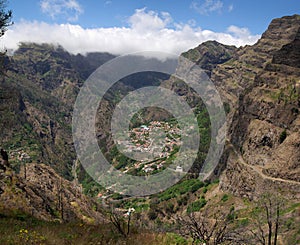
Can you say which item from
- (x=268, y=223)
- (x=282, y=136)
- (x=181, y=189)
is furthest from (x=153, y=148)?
(x=268, y=223)

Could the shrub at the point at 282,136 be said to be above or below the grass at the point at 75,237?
below

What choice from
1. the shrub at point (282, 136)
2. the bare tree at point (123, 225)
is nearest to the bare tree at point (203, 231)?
the bare tree at point (123, 225)

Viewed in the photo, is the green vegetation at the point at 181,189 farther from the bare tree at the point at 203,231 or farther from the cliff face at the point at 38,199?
the bare tree at the point at 203,231

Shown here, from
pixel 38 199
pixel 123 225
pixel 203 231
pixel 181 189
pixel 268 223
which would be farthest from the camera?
pixel 181 189

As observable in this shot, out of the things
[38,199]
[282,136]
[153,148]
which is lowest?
[153,148]

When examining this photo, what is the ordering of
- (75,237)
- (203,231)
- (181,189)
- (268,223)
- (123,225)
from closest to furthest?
(203,231)
(75,237)
(268,223)
(123,225)
(181,189)

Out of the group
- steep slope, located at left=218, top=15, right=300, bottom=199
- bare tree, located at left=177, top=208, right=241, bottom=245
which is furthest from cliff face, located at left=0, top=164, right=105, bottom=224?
steep slope, located at left=218, top=15, right=300, bottom=199

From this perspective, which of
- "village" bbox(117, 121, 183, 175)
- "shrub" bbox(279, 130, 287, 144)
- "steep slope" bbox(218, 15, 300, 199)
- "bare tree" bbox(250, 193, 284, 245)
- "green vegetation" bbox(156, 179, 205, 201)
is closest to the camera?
"bare tree" bbox(250, 193, 284, 245)

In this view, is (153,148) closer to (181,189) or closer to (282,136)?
(181,189)

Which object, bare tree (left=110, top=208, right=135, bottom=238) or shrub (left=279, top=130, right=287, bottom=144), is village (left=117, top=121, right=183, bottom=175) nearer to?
shrub (left=279, top=130, right=287, bottom=144)

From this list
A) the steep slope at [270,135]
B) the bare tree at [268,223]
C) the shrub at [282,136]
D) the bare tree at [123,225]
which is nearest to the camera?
the bare tree at [268,223]

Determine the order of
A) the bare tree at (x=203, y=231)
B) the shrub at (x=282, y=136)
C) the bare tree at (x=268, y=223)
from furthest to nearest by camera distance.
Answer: the shrub at (x=282, y=136) → the bare tree at (x=268, y=223) → the bare tree at (x=203, y=231)

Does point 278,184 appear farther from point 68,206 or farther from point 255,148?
point 68,206

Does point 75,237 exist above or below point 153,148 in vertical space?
above
